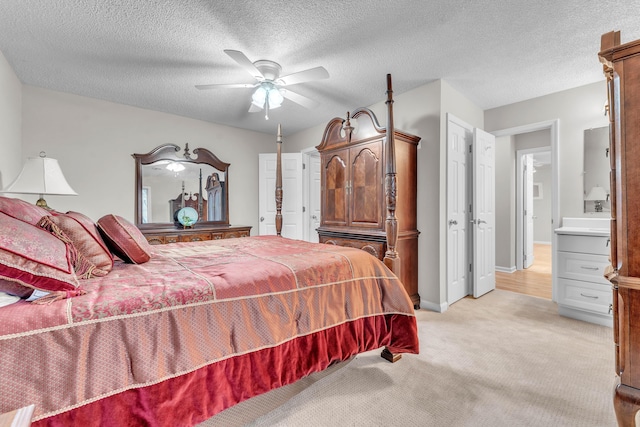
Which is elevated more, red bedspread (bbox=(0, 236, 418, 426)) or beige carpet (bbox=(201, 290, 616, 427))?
red bedspread (bbox=(0, 236, 418, 426))

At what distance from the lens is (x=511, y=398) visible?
1660mm

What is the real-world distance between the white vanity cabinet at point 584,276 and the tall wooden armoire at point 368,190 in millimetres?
1406

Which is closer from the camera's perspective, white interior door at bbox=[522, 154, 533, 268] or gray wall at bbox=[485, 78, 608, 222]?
gray wall at bbox=[485, 78, 608, 222]

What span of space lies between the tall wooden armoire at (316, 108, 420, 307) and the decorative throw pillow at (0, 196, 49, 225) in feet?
8.35

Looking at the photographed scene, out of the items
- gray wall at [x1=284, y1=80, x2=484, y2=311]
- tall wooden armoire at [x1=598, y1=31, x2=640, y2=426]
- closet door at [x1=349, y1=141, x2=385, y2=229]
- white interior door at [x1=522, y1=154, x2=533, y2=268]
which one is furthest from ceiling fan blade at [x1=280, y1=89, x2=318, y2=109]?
white interior door at [x1=522, y1=154, x2=533, y2=268]

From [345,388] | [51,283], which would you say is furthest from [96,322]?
[345,388]

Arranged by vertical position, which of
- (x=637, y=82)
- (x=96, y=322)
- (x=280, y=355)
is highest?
(x=637, y=82)

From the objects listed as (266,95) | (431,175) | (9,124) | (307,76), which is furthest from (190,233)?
(431,175)

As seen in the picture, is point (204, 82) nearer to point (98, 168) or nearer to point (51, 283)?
point (98, 168)

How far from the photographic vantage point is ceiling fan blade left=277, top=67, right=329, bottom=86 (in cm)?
227

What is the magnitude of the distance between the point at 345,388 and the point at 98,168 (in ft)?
12.8

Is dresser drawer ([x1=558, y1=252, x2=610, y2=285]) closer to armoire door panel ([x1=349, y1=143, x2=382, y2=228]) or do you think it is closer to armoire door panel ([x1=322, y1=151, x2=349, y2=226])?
armoire door panel ([x1=349, y1=143, x2=382, y2=228])

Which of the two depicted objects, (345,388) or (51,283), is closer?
(51,283)

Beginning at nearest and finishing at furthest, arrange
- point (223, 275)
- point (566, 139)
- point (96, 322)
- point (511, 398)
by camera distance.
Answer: point (96, 322), point (223, 275), point (511, 398), point (566, 139)
